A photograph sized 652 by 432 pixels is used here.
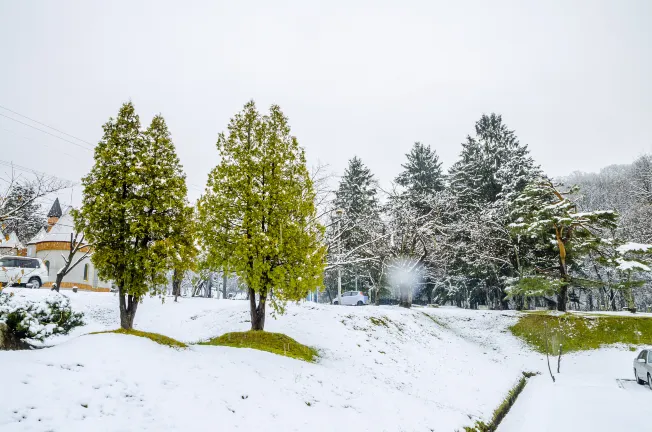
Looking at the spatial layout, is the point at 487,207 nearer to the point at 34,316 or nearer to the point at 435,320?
the point at 435,320

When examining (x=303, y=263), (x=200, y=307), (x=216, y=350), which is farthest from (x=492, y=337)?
(x=216, y=350)

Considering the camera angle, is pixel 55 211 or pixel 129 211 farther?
pixel 55 211

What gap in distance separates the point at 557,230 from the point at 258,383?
91.2ft

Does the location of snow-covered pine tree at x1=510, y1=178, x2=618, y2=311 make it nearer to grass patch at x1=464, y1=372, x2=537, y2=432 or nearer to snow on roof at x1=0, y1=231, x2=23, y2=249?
grass patch at x1=464, y1=372, x2=537, y2=432

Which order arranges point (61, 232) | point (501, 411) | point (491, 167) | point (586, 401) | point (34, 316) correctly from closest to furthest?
point (34, 316) < point (501, 411) < point (586, 401) < point (491, 167) < point (61, 232)

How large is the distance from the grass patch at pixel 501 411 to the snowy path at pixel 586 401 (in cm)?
19

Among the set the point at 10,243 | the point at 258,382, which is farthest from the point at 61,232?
the point at 258,382

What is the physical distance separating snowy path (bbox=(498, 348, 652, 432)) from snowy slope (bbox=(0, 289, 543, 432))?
3.76ft

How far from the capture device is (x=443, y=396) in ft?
43.0

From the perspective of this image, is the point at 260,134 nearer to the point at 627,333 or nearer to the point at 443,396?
the point at 443,396

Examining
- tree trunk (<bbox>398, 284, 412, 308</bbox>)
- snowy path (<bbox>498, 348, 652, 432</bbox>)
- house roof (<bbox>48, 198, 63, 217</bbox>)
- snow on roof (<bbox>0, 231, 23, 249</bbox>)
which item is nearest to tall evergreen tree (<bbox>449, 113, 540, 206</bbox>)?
tree trunk (<bbox>398, 284, 412, 308</bbox>)

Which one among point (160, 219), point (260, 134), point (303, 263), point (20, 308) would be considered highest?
point (260, 134)

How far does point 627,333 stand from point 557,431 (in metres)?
17.5

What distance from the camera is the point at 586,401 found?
47.4 ft
